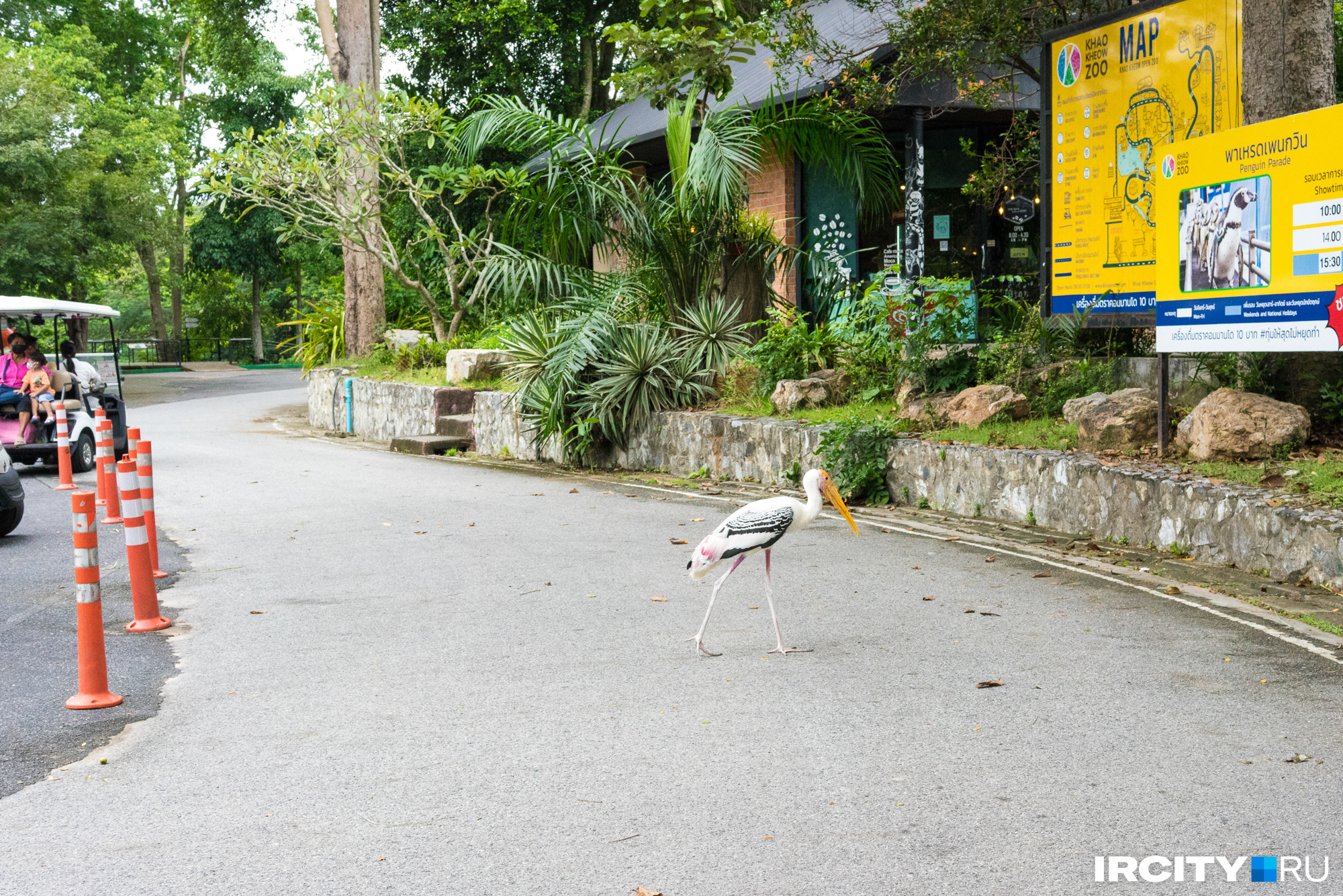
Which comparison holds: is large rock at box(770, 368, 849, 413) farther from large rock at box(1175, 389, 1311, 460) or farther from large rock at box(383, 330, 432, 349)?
large rock at box(383, 330, 432, 349)

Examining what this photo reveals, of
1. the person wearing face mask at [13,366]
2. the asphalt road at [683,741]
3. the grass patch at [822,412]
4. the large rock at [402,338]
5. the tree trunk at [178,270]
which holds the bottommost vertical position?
the asphalt road at [683,741]

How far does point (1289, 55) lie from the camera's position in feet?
30.4

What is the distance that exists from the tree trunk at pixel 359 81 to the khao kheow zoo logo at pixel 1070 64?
46.4ft

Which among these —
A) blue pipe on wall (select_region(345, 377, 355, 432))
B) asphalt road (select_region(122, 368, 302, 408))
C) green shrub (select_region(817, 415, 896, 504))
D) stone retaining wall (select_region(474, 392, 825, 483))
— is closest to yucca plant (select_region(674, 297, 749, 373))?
stone retaining wall (select_region(474, 392, 825, 483))

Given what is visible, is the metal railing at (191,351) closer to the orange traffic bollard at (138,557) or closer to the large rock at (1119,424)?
the large rock at (1119,424)

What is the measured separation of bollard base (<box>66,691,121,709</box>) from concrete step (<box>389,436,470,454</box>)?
39.7 ft

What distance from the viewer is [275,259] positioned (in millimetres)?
48781

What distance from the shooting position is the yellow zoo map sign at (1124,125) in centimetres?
987

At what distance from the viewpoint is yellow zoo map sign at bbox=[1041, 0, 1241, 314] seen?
9.87m

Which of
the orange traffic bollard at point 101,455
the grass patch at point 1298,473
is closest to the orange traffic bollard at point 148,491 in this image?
the orange traffic bollard at point 101,455

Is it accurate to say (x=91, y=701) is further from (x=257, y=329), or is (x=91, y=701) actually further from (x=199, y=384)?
(x=257, y=329)

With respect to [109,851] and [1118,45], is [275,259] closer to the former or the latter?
[1118,45]

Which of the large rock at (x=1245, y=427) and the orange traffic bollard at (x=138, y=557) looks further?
the large rock at (x=1245, y=427)

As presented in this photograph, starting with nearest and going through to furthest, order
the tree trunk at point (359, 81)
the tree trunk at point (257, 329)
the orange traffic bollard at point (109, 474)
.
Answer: the orange traffic bollard at point (109, 474)
the tree trunk at point (359, 81)
the tree trunk at point (257, 329)
